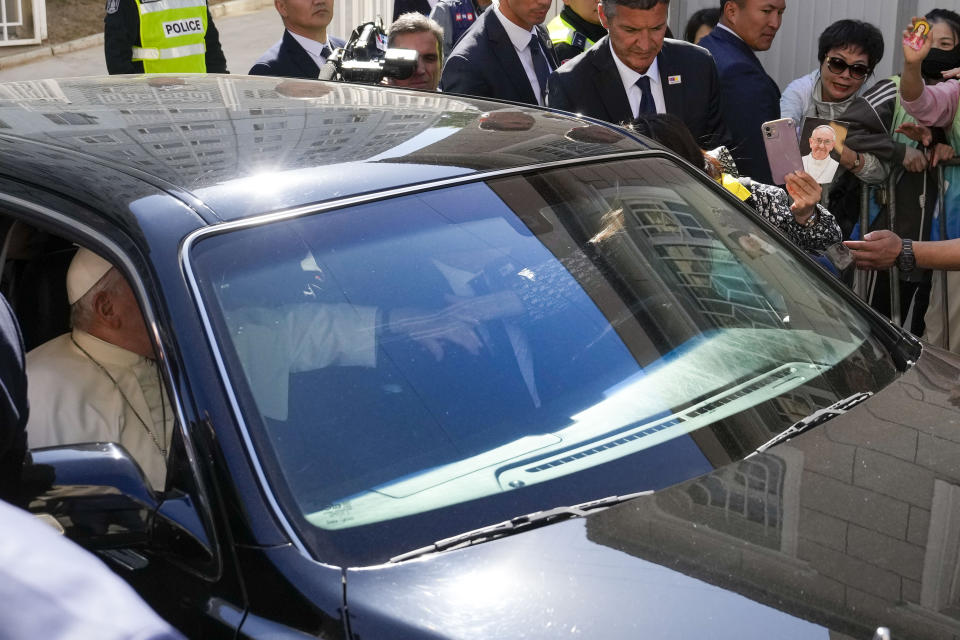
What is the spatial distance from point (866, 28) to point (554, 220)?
332cm

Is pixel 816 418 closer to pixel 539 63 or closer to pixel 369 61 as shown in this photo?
pixel 369 61

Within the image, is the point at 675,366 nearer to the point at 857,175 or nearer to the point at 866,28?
the point at 857,175

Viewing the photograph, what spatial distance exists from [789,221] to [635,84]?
1.11m

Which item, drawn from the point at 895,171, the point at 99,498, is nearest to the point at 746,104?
the point at 895,171

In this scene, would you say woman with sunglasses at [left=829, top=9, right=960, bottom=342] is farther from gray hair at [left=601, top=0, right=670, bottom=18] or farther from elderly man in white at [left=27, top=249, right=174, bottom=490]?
elderly man in white at [left=27, top=249, right=174, bottom=490]

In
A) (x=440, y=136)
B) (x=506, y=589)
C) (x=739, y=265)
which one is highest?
(x=440, y=136)

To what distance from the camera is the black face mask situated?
18.2ft

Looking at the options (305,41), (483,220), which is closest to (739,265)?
(483,220)

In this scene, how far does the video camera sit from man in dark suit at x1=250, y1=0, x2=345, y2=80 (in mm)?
473

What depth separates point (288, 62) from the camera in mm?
5773

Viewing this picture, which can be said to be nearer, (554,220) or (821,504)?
(821,504)

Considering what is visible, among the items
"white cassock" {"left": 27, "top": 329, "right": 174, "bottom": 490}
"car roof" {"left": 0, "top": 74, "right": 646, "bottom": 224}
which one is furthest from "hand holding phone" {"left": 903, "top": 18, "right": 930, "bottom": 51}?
"white cassock" {"left": 27, "top": 329, "right": 174, "bottom": 490}

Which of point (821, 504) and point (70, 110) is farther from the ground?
point (70, 110)

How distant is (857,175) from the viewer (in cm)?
523
